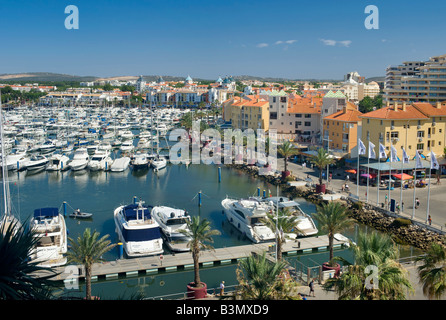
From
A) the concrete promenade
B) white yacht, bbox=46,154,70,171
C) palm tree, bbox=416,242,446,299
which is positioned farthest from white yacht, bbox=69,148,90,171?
palm tree, bbox=416,242,446,299

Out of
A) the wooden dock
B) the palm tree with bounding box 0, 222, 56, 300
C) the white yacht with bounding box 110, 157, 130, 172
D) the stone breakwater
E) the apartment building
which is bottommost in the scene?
the wooden dock

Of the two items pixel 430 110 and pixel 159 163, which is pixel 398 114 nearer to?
pixel 430 110

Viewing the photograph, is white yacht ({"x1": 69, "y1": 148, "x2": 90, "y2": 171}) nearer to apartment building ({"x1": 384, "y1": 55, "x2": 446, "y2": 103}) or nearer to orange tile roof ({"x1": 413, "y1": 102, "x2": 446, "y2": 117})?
orange tile roof ({"x1": 413, "y1": 102, "x2": 446, "y2": 117})

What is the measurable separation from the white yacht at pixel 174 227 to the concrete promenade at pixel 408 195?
1213cm

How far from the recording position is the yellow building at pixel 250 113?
5672 cm

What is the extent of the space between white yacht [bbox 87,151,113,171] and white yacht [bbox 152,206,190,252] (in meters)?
20.6

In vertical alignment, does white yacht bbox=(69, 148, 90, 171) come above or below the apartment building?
below

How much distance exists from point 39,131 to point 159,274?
167 ft

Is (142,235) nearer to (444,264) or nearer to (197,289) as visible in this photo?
(197,289)

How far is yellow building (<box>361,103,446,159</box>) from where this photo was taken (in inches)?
1394

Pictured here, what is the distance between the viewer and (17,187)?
121 feet

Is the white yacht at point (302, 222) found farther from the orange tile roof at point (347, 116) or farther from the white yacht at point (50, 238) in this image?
the orange tile roof at point (347, 116)

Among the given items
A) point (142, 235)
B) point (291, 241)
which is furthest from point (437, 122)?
point (142, 235)

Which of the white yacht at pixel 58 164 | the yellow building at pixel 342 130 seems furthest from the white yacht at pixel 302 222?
the white yacht at pixel 58 164
